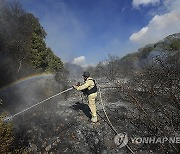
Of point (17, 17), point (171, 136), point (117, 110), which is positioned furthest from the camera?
point (17, 17)

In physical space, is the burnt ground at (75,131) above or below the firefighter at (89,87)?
below

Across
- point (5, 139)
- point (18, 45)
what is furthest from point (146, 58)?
point (5, 139)

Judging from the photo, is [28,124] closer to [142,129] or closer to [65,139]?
[65,139]

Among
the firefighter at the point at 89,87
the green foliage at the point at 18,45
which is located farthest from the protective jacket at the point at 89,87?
Answer: the green foliage at the point at 18,45

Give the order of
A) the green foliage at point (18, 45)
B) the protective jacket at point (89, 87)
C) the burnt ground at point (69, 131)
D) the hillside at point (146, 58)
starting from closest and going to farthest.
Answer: the burnt ground at point (69, 131)
the protective jacket at point (89, 87)
the green foliage at point (18, 45)
the hillside at point (146, 58)

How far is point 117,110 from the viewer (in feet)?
44.2

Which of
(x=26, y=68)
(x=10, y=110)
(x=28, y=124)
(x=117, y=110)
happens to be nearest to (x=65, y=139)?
(x=28, y=124)

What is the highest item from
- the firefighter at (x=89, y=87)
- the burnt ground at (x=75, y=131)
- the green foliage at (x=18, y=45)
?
the green foliage at (x=18, y=45)

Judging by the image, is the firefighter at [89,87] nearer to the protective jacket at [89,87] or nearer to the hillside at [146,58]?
the protective jacket at [89,87]

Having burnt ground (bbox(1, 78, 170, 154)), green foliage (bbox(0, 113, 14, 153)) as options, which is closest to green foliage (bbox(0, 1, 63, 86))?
burnt ground (bbox(1, 78, 170, 154))

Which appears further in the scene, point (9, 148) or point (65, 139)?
point (65, 139)

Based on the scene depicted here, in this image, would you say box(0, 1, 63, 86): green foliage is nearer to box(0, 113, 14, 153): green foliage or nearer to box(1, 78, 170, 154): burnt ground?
box(1, 78, 170, 154): burnt ground

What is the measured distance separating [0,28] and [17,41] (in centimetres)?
150

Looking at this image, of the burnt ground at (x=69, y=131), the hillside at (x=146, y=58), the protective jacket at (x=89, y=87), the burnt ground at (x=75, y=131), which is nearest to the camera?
the burnt ground at (x=75, y=131)
